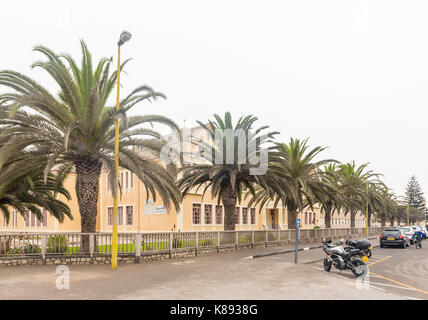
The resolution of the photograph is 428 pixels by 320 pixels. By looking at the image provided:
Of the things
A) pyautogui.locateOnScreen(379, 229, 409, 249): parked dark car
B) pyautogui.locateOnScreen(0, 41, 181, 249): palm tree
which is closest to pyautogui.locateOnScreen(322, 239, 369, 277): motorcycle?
pyautogui.locateOnScreen(0, 41, 181, 249): palm tree

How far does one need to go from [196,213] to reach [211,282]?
76.9 ft

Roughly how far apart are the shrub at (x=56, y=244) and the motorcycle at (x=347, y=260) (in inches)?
417

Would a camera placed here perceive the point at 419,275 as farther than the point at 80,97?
No

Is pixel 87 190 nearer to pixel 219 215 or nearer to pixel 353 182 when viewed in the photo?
pixel 219 215

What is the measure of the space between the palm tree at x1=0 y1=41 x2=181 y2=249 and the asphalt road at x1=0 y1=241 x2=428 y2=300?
136 inches

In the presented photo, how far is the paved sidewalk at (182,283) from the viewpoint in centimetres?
931

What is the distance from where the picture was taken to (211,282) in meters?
11.3

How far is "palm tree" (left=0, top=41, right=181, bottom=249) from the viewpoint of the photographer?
49.3ft

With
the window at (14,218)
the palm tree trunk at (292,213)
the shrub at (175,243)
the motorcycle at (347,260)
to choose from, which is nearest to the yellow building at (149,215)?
the window at (14,218)
